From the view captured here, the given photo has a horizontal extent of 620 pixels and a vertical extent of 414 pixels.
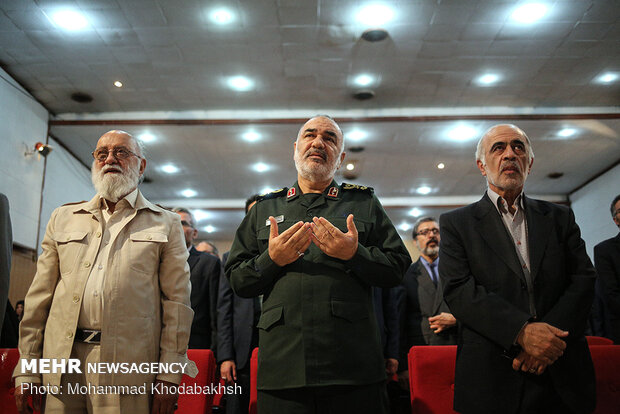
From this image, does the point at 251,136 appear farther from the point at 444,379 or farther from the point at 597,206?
the point at 597,206

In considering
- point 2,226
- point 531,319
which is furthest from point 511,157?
point 2,226

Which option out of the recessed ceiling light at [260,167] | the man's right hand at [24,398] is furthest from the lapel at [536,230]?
the recessed ceiling light at [260,167]

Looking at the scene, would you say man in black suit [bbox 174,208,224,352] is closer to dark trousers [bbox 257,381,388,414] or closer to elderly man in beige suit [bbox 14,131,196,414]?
elderly man in beige suit [bbox 14,131,196,414]

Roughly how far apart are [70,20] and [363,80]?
3.81 metres

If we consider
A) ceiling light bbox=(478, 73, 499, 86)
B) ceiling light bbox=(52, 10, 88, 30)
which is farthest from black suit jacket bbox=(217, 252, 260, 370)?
ceiling light bbox=(478, 73, 499, 86)

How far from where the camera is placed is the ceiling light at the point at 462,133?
8203 millimetres

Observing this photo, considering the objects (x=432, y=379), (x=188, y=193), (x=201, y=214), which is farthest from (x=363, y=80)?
(x=201, y=214)

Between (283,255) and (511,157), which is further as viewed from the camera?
(511,157)

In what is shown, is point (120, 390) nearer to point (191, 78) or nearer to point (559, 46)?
point (191, 78)

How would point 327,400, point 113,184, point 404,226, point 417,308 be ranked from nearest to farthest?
point 327,400 → point 113,184 → point 417,308 → point 404,226

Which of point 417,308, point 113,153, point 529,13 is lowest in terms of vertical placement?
point 417,308

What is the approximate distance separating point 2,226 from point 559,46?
635 centimetres

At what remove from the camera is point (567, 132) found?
838cm

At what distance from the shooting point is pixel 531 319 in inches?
64.1
